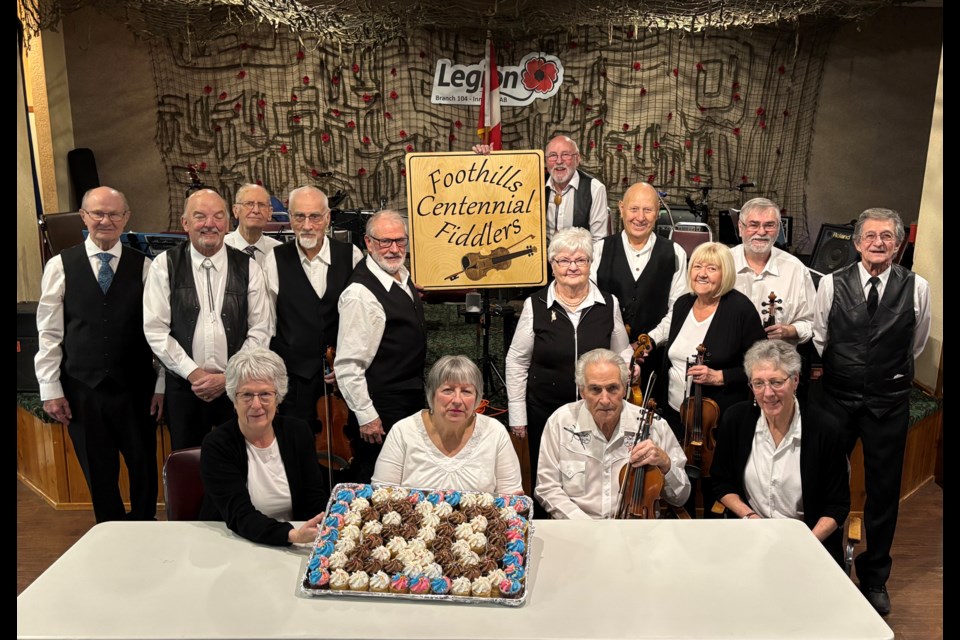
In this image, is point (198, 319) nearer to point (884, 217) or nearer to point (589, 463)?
point (589, 463)

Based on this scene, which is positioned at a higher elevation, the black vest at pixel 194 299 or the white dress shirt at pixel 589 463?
the black vest at pixel 194 299

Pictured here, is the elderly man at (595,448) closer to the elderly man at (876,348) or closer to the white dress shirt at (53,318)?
the elderly man at (876,348)

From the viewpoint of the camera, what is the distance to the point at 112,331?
367cm

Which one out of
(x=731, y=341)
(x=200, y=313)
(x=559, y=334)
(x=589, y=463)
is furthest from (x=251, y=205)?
(x=731, y=341)

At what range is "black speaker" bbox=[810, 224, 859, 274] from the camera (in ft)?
22.2

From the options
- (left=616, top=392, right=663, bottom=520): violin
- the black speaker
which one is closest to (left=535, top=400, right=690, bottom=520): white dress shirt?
(left=616, top=392, right=663, bottom=520): violin

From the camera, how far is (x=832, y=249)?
6906 millimetres

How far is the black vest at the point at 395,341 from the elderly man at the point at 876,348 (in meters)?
1.73

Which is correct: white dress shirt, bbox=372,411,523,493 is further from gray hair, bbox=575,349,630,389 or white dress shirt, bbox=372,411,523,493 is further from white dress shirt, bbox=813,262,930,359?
white dress shirt, bbox=813,262,930,359

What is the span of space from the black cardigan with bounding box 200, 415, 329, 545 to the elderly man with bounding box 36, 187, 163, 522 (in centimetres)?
101

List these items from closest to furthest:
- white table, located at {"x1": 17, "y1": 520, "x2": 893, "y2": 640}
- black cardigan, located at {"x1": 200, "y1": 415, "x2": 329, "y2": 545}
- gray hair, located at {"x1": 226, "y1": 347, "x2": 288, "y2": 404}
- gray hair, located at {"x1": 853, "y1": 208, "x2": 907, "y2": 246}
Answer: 1. white table, located at {"x1": 17, "y1": 520, "x2": 893, "y2": 640}
2. black cardigan, located at {"x1": 200, "y1": 415, "x2": 329, "y2": 545}
3. gray hair, located at {"x1": 226, "y1": 347, "x2": 288, "y2": 404}
4. gray hair, located at {"x1": 853, "y1": 208, "x2": 907, "y2": 246}

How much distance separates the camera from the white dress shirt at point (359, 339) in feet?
11.8

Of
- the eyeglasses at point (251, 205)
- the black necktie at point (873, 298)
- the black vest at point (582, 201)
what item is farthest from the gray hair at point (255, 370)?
the black necktie at point (873, 298)
